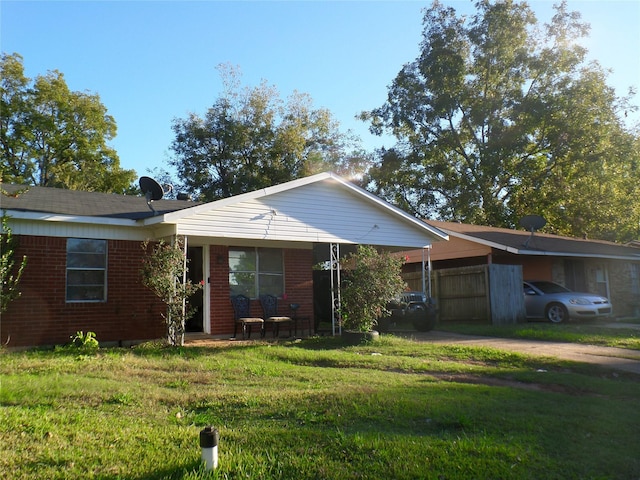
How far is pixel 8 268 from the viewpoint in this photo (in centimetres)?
1027

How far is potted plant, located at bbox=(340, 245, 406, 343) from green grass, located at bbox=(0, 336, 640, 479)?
9.20 feet

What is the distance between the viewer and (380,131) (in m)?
35.7

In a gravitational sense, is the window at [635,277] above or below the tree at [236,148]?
below

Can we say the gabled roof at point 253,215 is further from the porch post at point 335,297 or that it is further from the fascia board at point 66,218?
the porch post at point 335,297

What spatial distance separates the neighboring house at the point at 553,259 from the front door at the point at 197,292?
28.9ft

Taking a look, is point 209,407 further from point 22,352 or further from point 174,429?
point 22,352

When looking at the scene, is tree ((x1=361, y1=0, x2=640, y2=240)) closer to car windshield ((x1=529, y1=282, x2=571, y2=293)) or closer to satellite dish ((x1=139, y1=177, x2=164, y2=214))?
car windshield ((x1=529, y1=282, x2=571, y2=293))

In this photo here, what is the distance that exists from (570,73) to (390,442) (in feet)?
101

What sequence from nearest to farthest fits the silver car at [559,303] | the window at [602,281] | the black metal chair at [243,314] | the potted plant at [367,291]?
the potted plant at [367,291] → the black metal chair at [243,314] → the silver car at [559,303] → the window at [602,281]

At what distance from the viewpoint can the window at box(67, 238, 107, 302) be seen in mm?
11656

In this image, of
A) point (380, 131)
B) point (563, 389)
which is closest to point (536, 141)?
point (380, 131)

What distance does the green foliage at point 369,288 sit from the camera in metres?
12.4

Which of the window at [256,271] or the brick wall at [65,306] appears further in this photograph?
the window at [256,271]

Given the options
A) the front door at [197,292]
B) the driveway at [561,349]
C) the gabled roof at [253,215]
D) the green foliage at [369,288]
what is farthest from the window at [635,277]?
the front door at [197,292]
